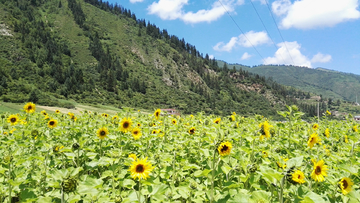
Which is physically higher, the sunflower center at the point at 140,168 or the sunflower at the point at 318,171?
the sunflower at the point at 318,171

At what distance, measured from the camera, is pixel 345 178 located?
2.11m

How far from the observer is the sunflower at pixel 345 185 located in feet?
6.85

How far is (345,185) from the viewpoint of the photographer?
2.16m

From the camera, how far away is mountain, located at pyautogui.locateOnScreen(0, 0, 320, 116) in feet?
196

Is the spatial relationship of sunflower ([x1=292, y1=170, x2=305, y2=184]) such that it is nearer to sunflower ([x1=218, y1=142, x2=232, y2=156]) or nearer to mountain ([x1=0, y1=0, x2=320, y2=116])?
sunflower ([x1=218, y1=142, x2=232, y2=156])

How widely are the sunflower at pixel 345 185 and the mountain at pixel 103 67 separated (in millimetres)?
39533

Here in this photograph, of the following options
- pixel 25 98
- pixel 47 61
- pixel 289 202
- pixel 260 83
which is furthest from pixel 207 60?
pixel 289 202

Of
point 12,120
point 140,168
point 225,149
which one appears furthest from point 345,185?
point 12,120

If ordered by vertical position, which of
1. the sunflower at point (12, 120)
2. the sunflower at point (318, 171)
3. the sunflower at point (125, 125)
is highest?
the sunflower at point (125, 125)

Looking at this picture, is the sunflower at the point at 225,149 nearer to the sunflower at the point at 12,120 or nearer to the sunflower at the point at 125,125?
the sunflower at the point at 125,125

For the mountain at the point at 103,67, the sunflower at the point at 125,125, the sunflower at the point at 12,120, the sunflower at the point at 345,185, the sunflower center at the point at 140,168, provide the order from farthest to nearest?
the mountain at the point at 103,67 < the sunflower at the point at 12,120 < the sunflower at the point at 125,125 < the sunflower center at the point at 140,168 < the sunflower at the point at 345,185

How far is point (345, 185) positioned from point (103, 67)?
87.6 metres

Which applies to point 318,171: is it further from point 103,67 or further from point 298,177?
point 103,67

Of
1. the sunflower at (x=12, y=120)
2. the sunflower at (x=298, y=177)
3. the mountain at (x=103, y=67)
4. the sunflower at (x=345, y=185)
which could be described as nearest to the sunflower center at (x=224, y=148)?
the sunflower at (x=298, y=177)
